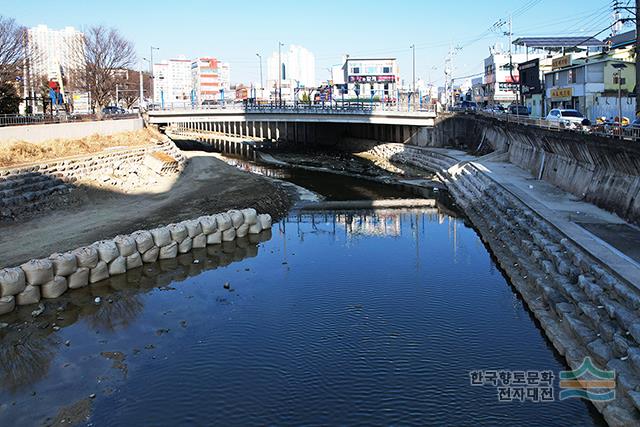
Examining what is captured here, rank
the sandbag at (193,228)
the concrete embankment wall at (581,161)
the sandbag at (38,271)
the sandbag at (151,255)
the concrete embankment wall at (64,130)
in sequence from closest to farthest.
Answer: the sandbag at (38,271)
the sandbag at (151,255)
the concrete embankment wall at (581,161)
the sandbag at (193,228)
the concrete embankment wall at (64,130)

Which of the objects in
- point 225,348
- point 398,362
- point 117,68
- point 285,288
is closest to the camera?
point 398,362

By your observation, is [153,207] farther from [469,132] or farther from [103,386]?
[469,132]

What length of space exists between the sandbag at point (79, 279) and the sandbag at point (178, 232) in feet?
16.2

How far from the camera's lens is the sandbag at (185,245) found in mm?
29087

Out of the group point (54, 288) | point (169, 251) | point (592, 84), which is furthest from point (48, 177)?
point (592, 84)

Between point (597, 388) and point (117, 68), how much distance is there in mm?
85840

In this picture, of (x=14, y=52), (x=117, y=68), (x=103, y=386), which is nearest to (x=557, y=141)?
(x=103, y=386)

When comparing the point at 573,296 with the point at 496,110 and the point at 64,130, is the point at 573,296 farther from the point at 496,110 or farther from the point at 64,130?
the point at 496,110

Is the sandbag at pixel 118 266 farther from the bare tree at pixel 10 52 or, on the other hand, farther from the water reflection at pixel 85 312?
the bare tree at pixel 10 52

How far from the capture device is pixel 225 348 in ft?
62.4

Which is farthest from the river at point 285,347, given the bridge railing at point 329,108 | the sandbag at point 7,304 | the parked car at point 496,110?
the bridge railing at point 329,108

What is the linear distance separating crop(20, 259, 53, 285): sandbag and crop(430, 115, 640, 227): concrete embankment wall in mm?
23146

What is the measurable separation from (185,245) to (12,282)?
8.87 m

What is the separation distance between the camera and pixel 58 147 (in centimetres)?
4641
